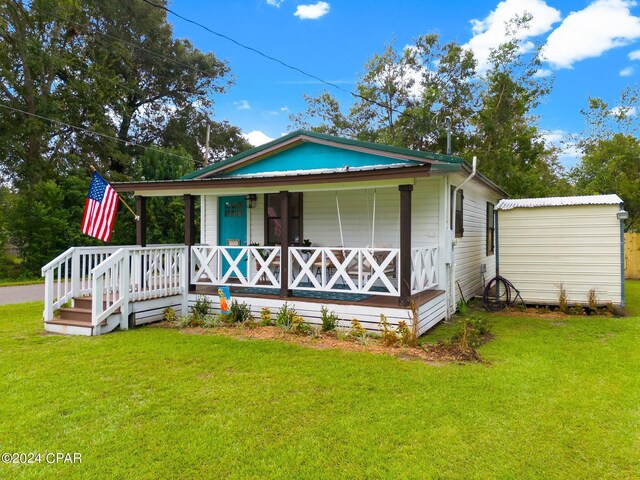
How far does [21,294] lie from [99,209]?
590cm

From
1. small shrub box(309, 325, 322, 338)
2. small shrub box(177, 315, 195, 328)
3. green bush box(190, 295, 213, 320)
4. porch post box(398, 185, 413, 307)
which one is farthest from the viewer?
green bush box(190, 295, 213, 320)

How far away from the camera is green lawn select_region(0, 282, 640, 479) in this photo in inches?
112

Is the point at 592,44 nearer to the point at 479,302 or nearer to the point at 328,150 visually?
the point at 479,302

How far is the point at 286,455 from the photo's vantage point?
2.96 metres

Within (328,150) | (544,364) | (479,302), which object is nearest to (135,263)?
(328,150)

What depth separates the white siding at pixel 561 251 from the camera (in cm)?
841

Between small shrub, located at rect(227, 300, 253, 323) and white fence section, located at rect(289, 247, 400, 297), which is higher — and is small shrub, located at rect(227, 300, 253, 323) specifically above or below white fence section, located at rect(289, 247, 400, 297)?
below

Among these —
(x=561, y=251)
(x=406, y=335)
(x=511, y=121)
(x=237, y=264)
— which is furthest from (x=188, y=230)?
(x=511, y=121)

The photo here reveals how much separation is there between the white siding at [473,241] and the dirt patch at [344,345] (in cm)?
351

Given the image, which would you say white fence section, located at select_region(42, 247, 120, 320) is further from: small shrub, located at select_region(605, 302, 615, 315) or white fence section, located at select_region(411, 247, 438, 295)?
small shrub, located at select_region(605, 302, 615, 315)

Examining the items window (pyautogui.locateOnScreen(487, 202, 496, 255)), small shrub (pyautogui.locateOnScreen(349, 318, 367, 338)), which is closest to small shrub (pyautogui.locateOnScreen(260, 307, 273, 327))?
small shrub (pyautogui.locateOnScreen(349, 318, 367, 338))

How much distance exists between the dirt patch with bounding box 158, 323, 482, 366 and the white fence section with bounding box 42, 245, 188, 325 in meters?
0.78

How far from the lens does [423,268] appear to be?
23.1ft

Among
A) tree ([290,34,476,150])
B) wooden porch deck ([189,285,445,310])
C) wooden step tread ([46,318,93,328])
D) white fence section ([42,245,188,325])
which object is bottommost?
wooden step tread ([46,318,93,328])
